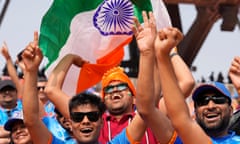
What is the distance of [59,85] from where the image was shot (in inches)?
213

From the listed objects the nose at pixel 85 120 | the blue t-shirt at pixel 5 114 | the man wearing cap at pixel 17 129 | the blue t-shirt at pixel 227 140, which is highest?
the nose at pixel 85 120

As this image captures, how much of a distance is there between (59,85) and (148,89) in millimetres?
1138

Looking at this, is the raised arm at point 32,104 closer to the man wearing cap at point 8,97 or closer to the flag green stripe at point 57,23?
the flag green stripe at point 57,23

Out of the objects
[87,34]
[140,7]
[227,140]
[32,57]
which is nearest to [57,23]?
[87,34]

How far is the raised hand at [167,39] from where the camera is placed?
163 inches

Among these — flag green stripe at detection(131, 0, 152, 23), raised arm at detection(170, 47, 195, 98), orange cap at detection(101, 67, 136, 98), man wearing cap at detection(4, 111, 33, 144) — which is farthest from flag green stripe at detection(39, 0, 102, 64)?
raised arm at detection(170, 47, 195, 98)

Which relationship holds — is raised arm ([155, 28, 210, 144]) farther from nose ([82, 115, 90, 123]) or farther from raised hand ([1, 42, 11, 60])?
raised hand ([1, 42, 11, 60])

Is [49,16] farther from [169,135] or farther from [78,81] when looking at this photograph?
[169,135]

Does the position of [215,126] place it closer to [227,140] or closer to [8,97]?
[227,140]

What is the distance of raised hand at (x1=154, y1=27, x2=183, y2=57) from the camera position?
4.14 metres

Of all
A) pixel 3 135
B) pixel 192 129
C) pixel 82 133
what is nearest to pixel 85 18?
pixel 3 135

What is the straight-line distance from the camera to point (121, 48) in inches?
233

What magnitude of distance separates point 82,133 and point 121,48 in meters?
1.42

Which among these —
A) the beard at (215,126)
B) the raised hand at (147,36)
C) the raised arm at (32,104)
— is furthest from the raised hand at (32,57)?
the beard at (215,126)
